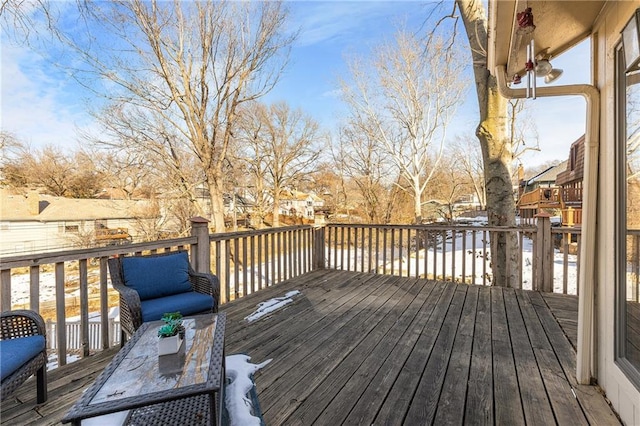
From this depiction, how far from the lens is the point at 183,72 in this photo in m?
9.34

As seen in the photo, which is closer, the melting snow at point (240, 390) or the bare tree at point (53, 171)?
the melting snow at point (240, 390)

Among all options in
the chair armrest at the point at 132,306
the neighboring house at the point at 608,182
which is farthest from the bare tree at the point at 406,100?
the chair armrest at the point at 132,306

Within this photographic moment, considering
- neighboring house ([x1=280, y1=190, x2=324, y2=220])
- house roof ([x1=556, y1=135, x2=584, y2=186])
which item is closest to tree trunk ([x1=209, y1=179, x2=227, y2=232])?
neighboring house ([x1=280, y1=190, x2=324, y2=220])

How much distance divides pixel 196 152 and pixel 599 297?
10.7 metres

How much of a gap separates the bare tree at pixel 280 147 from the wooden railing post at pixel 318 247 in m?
12.0

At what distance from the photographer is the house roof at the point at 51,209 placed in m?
14.9

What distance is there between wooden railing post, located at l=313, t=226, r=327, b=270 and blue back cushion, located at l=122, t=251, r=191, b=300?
2.96m

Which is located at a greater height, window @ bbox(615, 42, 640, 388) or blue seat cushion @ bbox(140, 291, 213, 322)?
window @ bbox(615, 42, 640, 388)

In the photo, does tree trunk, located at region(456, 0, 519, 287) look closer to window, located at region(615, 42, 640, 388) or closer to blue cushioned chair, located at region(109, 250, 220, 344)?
window, located at region(615, 42, 640, 388)

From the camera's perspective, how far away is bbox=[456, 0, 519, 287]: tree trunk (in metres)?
4.78

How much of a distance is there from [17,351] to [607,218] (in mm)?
3661

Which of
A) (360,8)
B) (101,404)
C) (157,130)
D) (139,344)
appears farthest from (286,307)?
(157,130)

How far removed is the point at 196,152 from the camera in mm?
10383

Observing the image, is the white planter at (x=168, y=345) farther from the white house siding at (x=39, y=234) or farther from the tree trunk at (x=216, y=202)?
the white house siding at (x=39, y=234)
